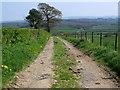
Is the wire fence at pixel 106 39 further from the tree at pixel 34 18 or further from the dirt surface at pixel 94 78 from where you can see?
the tree at pixel 34 18

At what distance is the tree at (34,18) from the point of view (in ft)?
301

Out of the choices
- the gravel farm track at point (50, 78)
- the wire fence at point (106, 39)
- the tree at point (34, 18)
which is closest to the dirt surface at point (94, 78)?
the gravel farm track at point (50, 78)

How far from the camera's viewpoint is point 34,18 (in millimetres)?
93812

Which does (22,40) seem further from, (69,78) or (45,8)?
(45,8)

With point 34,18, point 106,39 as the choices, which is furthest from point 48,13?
point 106,39

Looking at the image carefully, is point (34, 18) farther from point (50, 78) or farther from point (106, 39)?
point (50, 78)

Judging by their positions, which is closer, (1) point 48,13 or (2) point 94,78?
(2) point 94,78

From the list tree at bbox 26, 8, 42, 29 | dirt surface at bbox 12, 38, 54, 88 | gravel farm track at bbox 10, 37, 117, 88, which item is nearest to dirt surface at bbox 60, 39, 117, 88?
gravel farm track at bbox 10, 37, 117, 88

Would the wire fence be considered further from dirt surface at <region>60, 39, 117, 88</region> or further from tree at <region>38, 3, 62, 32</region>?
tree at <region>38, 3, 62, 32</region>

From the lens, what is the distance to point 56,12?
311 ft

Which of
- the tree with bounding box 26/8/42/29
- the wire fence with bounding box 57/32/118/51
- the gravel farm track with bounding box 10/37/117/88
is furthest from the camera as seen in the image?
the tree with bounding box 26/8/42/29

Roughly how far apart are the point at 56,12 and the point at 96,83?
8402cm

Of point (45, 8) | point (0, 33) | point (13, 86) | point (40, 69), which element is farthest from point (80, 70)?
point (45, 8)

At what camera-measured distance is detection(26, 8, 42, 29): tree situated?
91625mm
